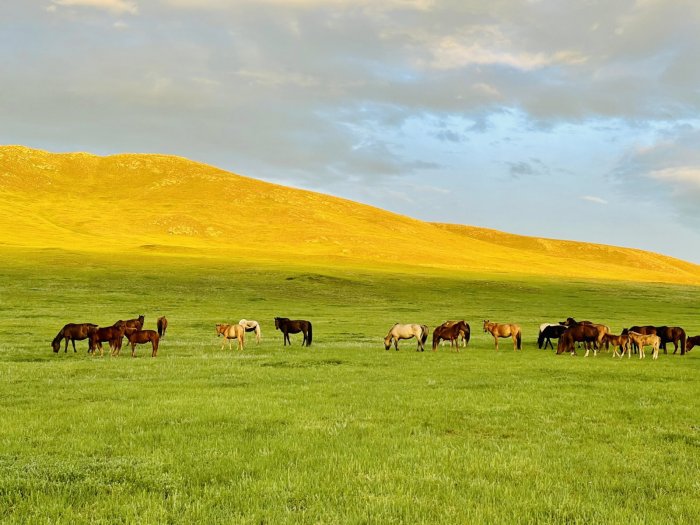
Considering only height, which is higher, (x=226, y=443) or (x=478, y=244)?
(x=478, y=244)

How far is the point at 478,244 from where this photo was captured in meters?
192

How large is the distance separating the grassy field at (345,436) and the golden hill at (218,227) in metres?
86.8

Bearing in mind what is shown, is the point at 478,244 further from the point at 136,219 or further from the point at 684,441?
the point at 684,441

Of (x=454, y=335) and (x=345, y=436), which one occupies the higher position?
(x=454, y=335)

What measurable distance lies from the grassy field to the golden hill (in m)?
86.8

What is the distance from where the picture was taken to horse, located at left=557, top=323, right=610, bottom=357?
90.3 ft

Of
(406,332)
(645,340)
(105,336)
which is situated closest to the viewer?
(105,336)

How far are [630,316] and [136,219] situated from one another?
129431 millimetres

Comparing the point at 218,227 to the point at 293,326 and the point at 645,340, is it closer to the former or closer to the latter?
the point at 293,326

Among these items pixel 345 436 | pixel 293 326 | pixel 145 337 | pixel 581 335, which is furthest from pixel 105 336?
pixel 581 335

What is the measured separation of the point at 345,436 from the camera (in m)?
11.3

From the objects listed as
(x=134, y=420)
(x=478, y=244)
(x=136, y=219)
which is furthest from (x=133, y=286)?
(x=478, y=244)

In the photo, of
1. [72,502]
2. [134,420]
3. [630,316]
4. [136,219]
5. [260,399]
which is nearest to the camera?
[72,502]

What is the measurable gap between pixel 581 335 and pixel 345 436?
67.1ft
